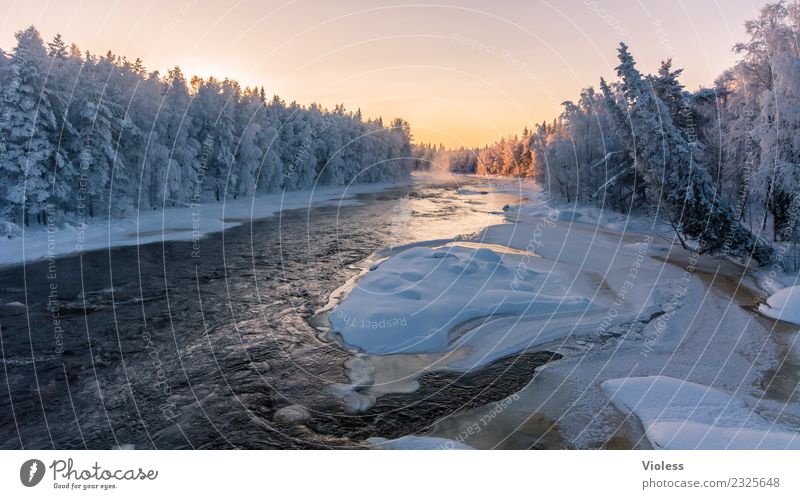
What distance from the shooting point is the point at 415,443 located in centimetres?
936

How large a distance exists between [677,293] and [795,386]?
10.2 m

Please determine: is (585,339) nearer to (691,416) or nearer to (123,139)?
(691,416)

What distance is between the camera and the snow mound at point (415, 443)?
29.9 ft

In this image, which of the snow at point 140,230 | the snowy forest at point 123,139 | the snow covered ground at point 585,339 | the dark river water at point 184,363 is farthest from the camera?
the snowy forest at point 123,139

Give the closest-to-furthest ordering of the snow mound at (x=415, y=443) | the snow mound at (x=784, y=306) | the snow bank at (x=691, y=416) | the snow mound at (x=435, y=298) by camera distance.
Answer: the snow bank at (x=691, y=416)
the snow mound at (x=415, y=443)
the snow mound at (x=435, y=298)
the snow mound at (x=784, y=306)

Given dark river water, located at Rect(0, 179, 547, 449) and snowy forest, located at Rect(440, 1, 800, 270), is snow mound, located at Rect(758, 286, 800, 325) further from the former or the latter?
dark river water, located at Rect(0, 179, 547, 449)

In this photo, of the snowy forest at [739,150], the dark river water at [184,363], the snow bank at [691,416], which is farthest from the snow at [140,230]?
the snowy forest at [739,150]

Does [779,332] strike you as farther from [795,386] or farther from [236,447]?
[236,447]

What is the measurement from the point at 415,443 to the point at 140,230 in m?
40.4

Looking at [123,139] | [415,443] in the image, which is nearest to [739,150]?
[415,443]

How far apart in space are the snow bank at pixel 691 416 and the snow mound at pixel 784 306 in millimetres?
10055

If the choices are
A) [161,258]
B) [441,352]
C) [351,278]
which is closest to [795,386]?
[441,352]

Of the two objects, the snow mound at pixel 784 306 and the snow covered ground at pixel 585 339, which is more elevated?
the snow mound at pixel 784 306

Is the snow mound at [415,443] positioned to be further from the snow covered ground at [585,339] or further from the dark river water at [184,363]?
the snow covered ground at [585,339]
